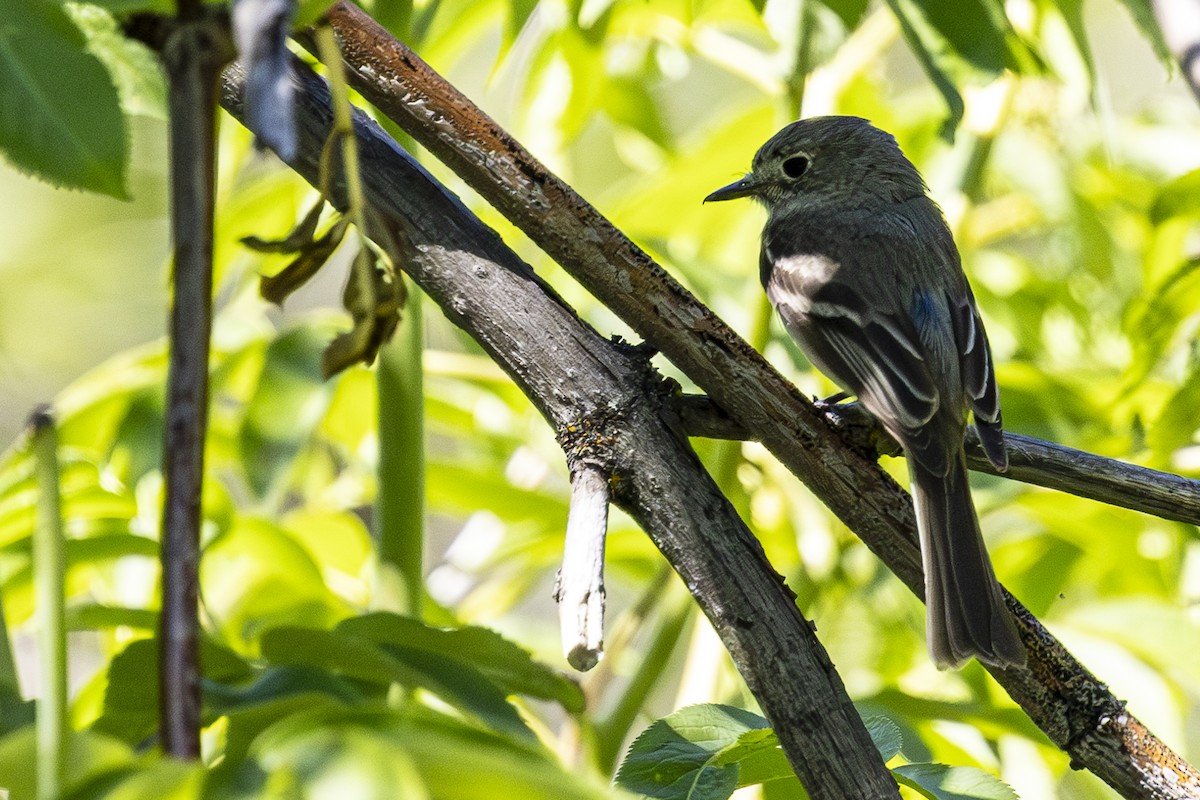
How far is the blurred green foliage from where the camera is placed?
1.01 meters

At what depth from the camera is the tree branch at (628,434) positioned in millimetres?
1105

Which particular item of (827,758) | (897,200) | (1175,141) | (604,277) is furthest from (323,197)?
(1175,141)

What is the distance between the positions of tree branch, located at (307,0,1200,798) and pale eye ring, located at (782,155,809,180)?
1.94 meters

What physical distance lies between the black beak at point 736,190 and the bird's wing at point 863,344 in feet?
1.04

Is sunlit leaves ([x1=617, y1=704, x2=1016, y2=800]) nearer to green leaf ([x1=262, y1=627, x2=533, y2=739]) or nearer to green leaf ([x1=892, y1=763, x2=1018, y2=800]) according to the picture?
green leaf ([x1=892, y1=763, x2=1018, y2=800])

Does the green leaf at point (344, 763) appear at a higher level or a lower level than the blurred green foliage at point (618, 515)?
lower

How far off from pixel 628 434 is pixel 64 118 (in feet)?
1.92

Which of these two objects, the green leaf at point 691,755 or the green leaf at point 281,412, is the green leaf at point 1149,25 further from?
the green leaf at point 281,412

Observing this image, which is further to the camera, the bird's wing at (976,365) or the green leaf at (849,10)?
the bird's wing at (976,365)

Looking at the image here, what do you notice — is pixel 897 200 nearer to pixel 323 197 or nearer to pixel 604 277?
pixel 604 277

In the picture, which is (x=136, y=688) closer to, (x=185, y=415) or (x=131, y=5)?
(x=185, y=415)

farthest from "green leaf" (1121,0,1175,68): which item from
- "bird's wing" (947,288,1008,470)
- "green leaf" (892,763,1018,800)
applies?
"green leaf" (892,763,1018,800)

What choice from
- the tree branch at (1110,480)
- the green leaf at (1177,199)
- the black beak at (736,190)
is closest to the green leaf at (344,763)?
the tree branch at (1110,480)

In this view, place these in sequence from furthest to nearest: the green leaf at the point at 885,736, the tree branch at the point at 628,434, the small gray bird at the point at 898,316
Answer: the small gray bird at the point at 898,316 → the green leaf at the point at 885,736 → the tree branch at the point at 628,434
